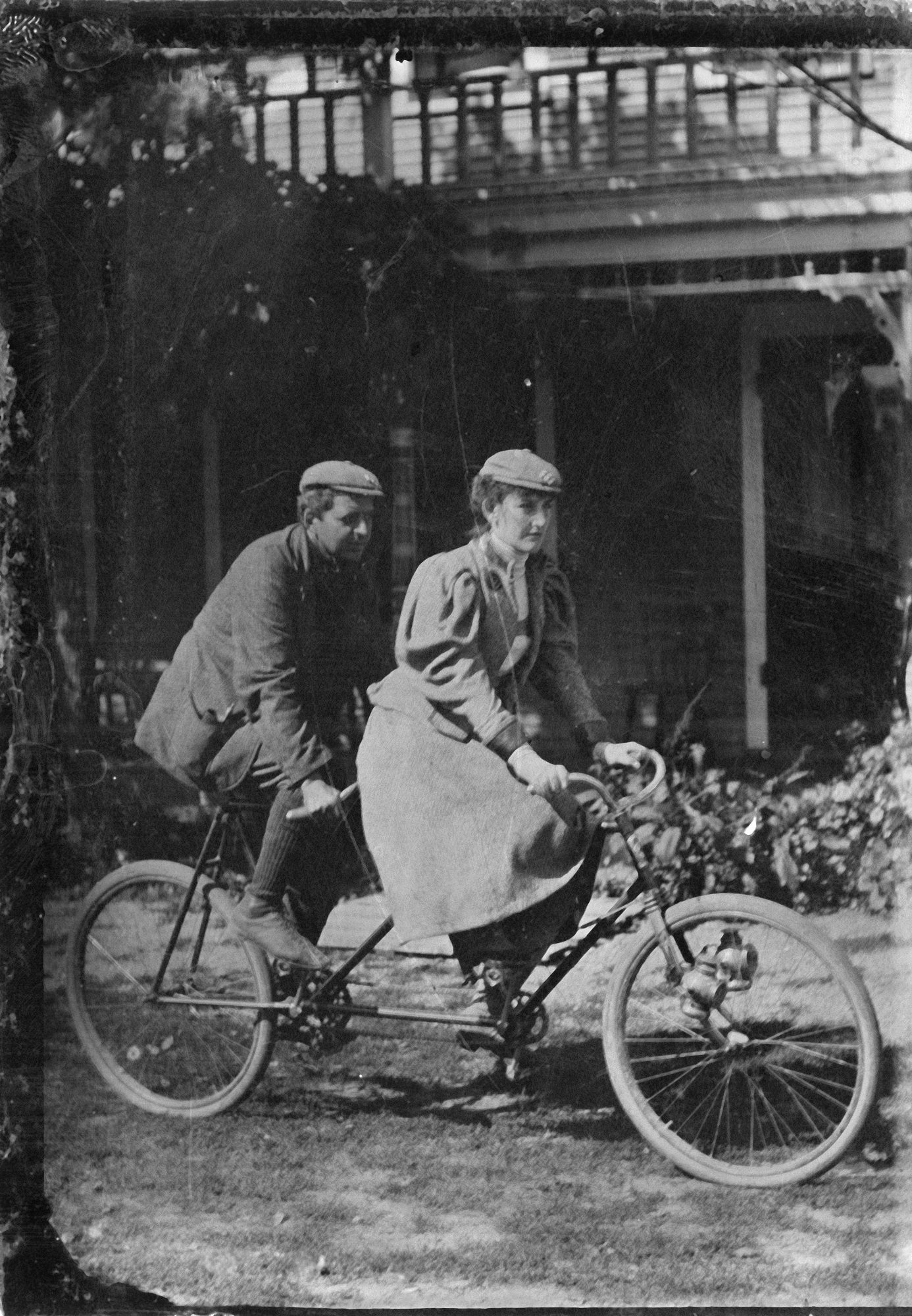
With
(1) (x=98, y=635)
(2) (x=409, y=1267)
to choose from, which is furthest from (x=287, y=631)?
(2) (x=409, y=1267)

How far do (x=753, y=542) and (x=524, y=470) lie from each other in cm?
65

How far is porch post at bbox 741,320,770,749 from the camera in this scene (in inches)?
131

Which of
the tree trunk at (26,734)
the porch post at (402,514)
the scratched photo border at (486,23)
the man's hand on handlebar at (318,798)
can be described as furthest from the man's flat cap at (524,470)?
the tree trunk at (26,734)

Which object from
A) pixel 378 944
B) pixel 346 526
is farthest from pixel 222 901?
pixel 346 526

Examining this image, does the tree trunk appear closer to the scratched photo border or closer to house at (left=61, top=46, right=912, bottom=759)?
the scratched photo border

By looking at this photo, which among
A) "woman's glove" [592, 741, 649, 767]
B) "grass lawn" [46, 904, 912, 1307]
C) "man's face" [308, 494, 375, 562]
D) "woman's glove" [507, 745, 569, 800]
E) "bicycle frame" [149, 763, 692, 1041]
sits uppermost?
"man's face" [308, 494, 375, 562]

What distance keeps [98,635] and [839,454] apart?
2090mm

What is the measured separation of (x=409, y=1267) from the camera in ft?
10.9

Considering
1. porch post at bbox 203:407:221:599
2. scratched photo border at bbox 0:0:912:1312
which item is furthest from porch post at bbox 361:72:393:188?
porch post at bbox 203:407:221:599

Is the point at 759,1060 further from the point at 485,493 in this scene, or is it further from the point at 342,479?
the point at 342,479

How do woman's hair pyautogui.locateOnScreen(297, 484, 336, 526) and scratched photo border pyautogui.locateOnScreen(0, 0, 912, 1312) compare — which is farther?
woman's hair pyautogui.locateOnScreen(297, 484, 336, 526)

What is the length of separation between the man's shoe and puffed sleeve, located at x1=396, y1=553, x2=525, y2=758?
0.75 meters

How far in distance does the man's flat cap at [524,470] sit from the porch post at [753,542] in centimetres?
51

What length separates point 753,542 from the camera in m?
3.35
